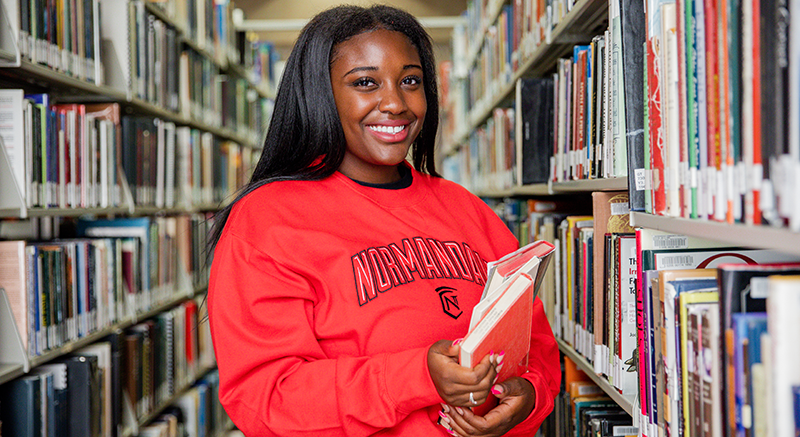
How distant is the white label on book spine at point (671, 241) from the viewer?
3.31 ft

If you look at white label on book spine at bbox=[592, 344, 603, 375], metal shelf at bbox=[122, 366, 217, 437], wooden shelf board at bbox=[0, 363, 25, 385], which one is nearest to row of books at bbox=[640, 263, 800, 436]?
white label on book spine at bbox=[592, 344, 603, 375]

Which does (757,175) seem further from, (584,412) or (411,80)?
(584,412)

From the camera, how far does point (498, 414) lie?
1109mm

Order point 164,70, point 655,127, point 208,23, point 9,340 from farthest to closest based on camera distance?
point 208,23 → point 164,70 → point 9,340 → point 655,127

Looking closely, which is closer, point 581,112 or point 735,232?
point 735,232

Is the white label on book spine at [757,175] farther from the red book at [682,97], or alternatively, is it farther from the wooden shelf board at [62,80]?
the wooden shelf board at [62,80]

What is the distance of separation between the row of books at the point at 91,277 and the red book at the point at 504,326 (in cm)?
61

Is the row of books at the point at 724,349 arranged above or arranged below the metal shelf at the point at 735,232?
below

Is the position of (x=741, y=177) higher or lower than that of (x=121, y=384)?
higher

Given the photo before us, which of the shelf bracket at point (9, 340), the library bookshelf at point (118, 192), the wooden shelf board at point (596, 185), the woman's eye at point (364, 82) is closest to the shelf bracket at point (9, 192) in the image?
the library bookshelf at point (118, 192)

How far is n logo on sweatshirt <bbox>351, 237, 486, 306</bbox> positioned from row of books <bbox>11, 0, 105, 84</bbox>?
118 cm

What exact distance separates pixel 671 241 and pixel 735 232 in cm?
28

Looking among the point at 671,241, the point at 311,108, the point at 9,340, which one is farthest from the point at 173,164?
the point at 671,241

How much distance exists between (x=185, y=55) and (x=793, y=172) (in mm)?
3089
